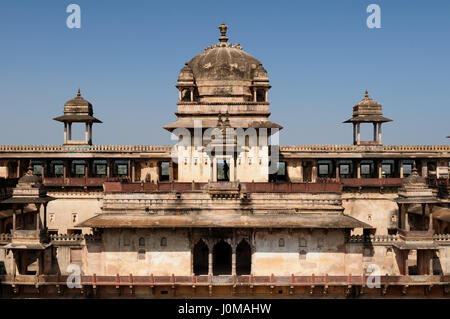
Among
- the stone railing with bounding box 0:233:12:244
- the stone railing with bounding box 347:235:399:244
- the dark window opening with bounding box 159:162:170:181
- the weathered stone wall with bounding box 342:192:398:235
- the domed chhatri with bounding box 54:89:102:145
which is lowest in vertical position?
the stone railing with bounding box 347:235:399:244

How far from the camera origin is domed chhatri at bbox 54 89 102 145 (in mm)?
45500

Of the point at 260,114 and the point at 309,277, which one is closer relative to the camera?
the point at 309,277

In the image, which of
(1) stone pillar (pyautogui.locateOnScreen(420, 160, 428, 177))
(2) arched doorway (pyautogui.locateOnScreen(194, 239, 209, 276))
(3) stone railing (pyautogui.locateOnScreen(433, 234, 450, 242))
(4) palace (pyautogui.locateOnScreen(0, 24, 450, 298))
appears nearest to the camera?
(4) palace (pyautogui.locateOnScreen(0, 24, 450, 298))

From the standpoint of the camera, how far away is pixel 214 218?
31.9m

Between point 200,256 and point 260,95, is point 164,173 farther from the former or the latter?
point 200,256

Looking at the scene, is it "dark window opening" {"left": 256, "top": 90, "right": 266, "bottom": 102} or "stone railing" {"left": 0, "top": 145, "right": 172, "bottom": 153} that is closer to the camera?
"dark window opening" {"left": 256, "top": 90, "right": 266, "bottom": 102}

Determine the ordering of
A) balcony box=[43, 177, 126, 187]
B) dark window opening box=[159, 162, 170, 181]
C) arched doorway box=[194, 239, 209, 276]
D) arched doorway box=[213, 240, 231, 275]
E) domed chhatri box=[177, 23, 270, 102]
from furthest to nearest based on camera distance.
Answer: dark window opening box=[159, 162, 170, 181]
balcony box=[43, 177, 126, 187]
domed chhatri box=[177, 23, 270, 102]
arched doorway box=[194, 239, 209, 276]
arched doorway box=[213, 240, 231, 275]

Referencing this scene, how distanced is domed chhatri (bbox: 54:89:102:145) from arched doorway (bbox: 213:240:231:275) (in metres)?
16.9

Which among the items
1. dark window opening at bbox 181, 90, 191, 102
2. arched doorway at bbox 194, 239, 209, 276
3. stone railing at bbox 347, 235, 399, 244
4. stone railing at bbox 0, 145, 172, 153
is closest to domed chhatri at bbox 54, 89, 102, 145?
stone railing at bbox 0, 145, 172, 153

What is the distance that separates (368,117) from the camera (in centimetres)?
4644

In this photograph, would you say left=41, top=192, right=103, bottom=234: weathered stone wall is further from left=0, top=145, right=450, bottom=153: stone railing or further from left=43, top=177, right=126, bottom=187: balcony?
left=0, top=145, right=450, bottom=153: stone railing
